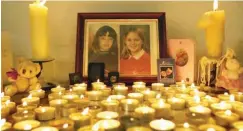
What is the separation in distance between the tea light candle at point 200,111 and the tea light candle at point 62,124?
1.09ft

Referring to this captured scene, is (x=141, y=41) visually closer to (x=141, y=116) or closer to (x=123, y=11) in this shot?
(x=123, y=11)

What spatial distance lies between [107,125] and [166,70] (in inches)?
18.7

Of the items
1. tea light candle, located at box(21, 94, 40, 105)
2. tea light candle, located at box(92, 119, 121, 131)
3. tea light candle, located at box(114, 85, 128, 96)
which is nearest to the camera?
tea light candle, located at box(92, 119, 121, 131)

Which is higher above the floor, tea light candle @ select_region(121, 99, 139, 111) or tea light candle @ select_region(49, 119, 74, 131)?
tea light candle @ select_region(121, 99, 139, 111)

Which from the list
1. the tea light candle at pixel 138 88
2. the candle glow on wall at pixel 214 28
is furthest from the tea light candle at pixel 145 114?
the candle glow on wall at pixel 214 28

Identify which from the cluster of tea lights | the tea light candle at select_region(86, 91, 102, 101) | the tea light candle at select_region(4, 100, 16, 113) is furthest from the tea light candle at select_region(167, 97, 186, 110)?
the tea light candle at select_region(4, 100, 16, 113)

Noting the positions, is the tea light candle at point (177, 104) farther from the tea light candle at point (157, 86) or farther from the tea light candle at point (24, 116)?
the tea light candle at point (24, 116)

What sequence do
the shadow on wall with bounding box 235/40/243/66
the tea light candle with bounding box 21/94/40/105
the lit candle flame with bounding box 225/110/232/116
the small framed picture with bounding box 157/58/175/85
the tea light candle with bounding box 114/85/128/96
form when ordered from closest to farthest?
the lit candle flame with bounding box 225/110/232/116
the tea light candle with bounding box 21/94/40/105
the tea light candle with bounding box 114/85/128/96
the small framed picture with bounding box 157/58/175/85
the shadow on wall with bounding box 235/40/243/66

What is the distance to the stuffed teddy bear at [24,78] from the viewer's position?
0.99m

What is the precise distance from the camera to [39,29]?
39.5 inches

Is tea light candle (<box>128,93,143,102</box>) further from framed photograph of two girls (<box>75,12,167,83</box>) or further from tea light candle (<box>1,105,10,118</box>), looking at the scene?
tea light candle (<box>1,105,10,118</box>)

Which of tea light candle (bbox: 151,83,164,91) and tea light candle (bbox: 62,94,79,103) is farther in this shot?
tea light candle (bbox: 151,83,164,91)

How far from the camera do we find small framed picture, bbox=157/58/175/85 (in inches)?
41.1

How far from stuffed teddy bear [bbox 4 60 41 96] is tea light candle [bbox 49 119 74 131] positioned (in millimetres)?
322
